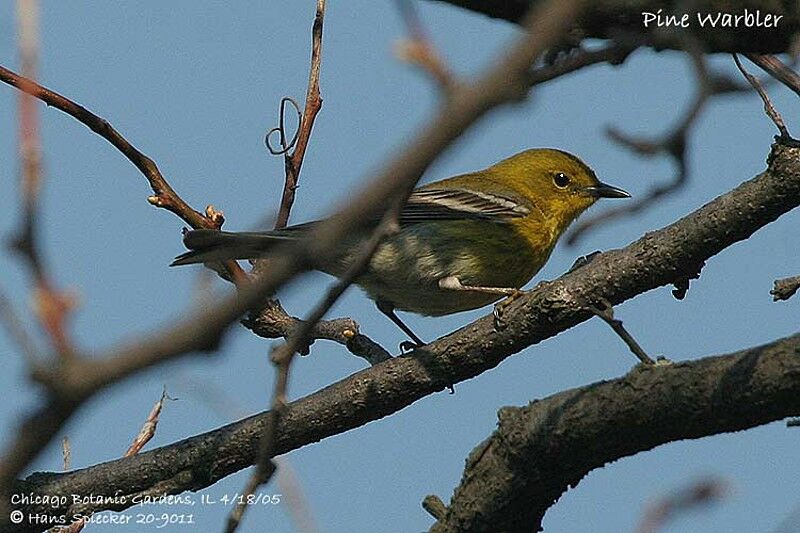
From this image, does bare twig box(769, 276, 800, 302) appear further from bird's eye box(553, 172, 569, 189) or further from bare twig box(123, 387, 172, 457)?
bird's eye box(553, 172, 569, 189)

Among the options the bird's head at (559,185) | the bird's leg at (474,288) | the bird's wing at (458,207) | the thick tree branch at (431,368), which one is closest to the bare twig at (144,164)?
the thick tree branch at (431,368)

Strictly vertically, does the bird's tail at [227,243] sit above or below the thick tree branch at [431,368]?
above

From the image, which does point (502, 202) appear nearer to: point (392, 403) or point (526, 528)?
point (392, 403)

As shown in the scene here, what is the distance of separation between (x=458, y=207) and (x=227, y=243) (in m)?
3.11

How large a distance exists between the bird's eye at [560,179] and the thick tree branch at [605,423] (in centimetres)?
599

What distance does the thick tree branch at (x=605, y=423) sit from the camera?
367 cm

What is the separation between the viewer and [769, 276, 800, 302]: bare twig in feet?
14.0

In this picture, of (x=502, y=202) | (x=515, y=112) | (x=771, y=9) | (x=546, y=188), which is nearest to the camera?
(x=515, y=112)

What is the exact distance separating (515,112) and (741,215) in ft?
11.3

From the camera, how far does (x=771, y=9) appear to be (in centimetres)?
277

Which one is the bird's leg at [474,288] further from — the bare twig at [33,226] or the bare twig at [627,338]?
the bare twig at [33,226]

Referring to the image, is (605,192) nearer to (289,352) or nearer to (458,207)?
(458,207)

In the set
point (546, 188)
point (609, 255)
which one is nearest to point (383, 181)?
point (609, 255)

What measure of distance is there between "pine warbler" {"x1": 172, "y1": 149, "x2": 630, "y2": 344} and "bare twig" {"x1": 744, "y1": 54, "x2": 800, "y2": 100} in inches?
165
